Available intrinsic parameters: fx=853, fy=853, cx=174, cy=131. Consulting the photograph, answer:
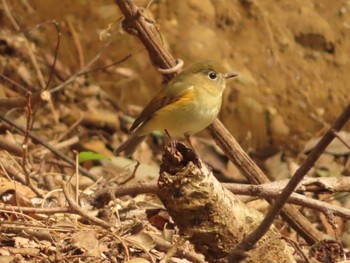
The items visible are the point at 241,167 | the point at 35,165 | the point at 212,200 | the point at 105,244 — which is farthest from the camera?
the point at 35,165

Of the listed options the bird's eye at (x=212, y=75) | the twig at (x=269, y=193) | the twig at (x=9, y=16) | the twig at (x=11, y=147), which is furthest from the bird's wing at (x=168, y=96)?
the twig at (x=9, y=16)

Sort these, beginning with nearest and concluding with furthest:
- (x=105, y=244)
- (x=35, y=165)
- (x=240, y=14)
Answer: (x=105, y=244) → (x=35, y=165) → (x=240, y=14)

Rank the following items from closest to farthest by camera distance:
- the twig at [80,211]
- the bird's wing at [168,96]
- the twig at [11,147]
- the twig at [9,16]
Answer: the twig at [80,211] < the bird's wing at [168,96] < the twig at [11,147] < the twig at [9,16]

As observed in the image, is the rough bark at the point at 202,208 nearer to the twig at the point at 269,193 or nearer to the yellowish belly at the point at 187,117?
the twig at the point at 269,193

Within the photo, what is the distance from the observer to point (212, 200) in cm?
332

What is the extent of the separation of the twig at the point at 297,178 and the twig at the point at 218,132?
176 centimetres

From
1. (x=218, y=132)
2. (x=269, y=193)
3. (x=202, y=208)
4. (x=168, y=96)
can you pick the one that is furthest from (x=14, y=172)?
(x=202, y=208)

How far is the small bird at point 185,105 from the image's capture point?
4742 mm

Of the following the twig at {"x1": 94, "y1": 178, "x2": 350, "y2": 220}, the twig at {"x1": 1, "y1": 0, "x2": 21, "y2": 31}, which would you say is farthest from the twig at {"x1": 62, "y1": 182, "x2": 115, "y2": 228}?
the twig at {"x1": 1, "y1": 0, "x2": 21, "y2": 31}

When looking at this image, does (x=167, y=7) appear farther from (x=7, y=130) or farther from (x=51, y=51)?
(x=7, y=130)

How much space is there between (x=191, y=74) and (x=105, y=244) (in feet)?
4.25

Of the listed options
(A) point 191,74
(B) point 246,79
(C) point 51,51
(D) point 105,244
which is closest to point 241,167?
(A) point 191,74

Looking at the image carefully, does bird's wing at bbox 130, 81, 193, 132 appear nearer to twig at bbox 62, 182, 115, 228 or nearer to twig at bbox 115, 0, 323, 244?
twig at bbox 115, 0, 323, 244

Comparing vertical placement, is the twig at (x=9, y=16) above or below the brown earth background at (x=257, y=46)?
above
